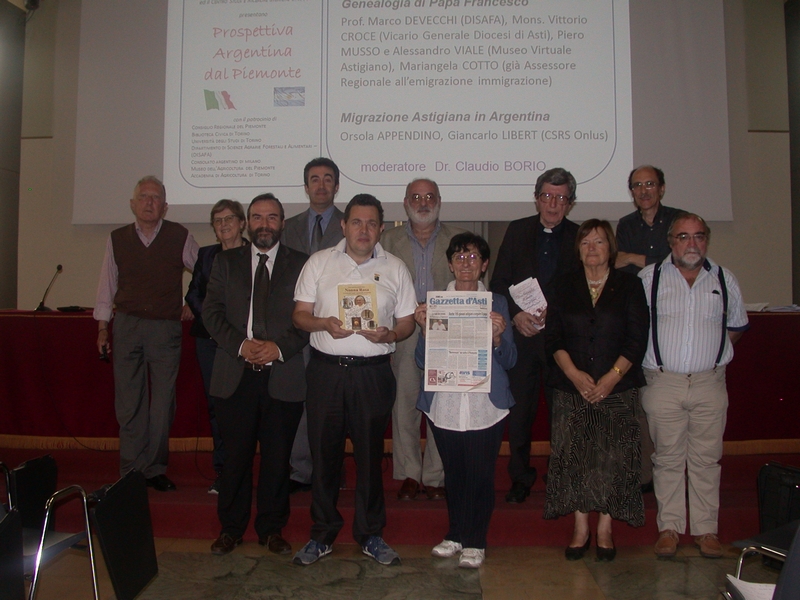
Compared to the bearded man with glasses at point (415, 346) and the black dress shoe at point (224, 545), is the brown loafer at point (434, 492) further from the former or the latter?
the black dress shoe at point (224, 545)

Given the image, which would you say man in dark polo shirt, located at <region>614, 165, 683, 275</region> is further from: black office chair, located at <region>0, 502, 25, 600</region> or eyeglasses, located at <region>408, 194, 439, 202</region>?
black office chair, located at <region>0, 502, 25, 600</region>

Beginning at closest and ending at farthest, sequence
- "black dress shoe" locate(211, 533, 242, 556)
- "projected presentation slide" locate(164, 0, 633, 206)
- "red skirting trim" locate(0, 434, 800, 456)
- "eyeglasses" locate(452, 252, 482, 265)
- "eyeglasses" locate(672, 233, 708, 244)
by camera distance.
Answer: "eyeglasses" locate(452, 252, 482, 265) < "eyeglasses" locate(672, 233, 708, 244) < "black dress shoe" locate(211, 533, 242, 556) < "red skirting trim" locate(0, 434, 800, 456) < "projected presentation slide" locate(164, 0, 633, 206)

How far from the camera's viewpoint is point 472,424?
2703mm

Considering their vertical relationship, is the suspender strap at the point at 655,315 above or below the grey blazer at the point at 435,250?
below

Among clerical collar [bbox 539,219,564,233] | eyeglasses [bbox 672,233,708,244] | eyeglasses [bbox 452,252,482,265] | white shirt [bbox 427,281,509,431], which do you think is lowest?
white shirt [bbox 427,281,509,431]

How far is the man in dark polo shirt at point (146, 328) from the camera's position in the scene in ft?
Result: 11.3

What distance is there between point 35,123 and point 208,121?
2025mm

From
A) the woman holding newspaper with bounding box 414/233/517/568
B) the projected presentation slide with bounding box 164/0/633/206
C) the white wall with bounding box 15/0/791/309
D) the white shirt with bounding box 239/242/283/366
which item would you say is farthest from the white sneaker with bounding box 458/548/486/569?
the white wall with bounding box 15/0/791/309

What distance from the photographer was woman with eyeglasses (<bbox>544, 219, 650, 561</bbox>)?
8.91ft

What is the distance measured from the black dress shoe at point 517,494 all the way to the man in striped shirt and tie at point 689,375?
0.67 m

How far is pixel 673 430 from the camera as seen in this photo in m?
2.88

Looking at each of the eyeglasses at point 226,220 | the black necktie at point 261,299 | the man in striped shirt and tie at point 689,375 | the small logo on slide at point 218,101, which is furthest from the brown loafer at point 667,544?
the small logo on slide at point 218,101

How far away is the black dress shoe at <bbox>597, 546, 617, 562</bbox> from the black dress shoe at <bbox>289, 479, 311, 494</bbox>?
161 centimetres

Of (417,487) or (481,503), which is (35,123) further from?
(481,503)
